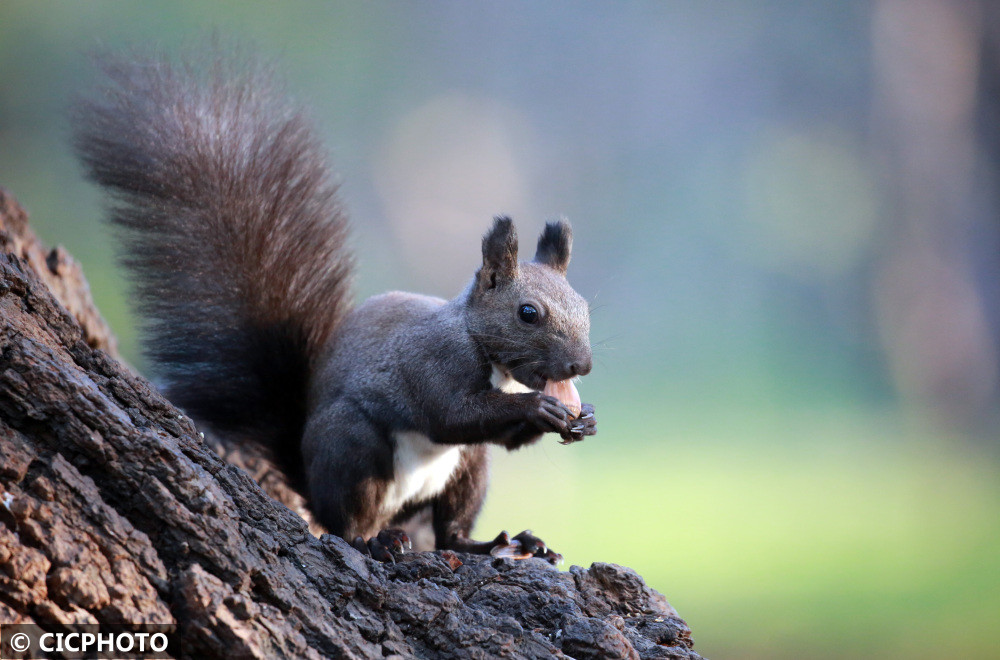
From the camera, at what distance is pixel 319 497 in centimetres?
209

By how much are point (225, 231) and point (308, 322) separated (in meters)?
0.36

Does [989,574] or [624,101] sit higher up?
[624,101]

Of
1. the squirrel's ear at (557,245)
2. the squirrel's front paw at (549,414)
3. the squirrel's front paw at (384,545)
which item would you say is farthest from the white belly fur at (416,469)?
the squirrel's ear at (557,245)

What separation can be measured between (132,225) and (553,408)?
49.7 inches

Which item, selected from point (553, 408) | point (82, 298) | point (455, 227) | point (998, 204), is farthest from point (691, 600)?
point (998, 204)

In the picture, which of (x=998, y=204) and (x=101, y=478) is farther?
(x=998, y=204)

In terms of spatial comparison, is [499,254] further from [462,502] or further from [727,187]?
[727,187]

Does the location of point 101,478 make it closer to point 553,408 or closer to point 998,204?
point 553,408

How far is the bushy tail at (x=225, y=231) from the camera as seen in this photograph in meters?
2.23

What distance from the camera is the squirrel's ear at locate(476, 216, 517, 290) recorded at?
2.12 meters

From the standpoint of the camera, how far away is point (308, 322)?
Answer: 2461 mm

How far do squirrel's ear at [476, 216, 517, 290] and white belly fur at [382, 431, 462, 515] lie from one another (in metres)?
0.45

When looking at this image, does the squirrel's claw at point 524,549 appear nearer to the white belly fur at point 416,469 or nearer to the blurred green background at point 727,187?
the white belly fur at point 416,469

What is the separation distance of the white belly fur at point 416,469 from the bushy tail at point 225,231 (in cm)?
43
